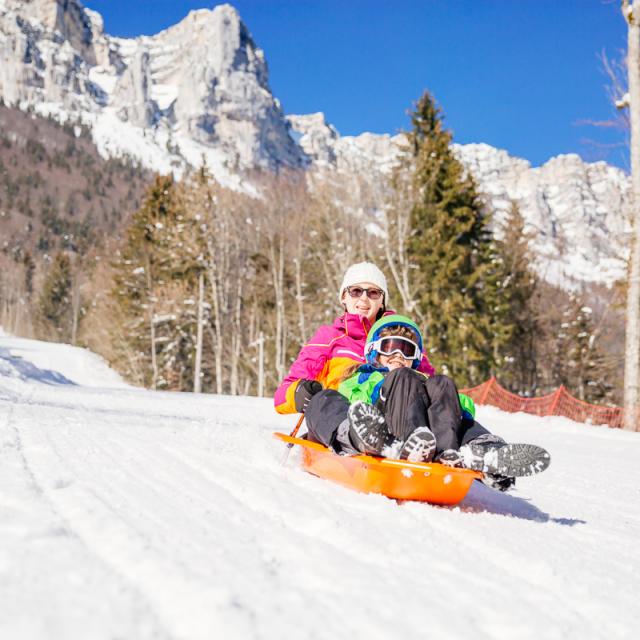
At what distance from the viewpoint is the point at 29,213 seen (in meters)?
113

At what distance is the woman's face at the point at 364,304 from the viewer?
4.28 m

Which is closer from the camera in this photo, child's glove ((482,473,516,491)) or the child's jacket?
child's glove ((482,473,516,491))

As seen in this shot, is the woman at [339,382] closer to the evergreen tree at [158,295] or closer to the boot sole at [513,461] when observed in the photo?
the boot sole at [513,461]

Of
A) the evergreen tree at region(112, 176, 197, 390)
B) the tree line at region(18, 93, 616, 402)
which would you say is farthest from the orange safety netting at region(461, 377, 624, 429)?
the evergreen tree at region(112, 176, 197, 390)

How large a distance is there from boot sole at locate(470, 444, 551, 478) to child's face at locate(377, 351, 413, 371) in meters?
0.93

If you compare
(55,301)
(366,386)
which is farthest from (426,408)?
(55,301)

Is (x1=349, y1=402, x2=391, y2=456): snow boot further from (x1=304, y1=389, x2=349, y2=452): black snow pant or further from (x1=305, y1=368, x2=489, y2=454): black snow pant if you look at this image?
(x1=304, y1=389, x2=349, y2=452): black snow pant

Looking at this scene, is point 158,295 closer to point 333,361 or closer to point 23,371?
point 23,371

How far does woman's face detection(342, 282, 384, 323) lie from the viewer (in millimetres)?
4277

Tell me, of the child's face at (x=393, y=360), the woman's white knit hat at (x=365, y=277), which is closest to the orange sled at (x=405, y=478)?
the child's face at (x=393, y=360)

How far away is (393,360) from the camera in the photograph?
Answer: 3.47 meters

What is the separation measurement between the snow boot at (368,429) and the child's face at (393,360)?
0.73 m

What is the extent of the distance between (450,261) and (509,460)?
19.6 m

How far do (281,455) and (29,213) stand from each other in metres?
124
